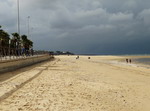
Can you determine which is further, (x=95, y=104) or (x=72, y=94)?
(x=72, y=94)

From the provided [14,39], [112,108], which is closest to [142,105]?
[112,108]

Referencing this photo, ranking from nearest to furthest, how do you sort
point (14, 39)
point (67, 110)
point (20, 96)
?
point (67, 110)
point (20, 96)
point (14, 39)

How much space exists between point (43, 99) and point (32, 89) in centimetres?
209

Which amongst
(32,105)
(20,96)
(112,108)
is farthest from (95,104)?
(20,96)

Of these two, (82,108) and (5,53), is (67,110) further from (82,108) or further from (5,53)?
(5,53)

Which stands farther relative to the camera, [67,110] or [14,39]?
[14,39]

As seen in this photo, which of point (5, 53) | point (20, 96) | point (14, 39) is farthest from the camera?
point (14, 39)

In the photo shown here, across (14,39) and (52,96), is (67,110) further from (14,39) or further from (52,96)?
(14,39)

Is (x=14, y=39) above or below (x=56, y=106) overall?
above

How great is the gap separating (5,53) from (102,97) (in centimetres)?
1521

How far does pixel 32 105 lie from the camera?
27.2 feet

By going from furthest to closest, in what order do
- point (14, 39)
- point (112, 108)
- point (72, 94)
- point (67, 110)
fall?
point (14, 39) < point (72, 94) < point (112, 108) < point (67, 110)

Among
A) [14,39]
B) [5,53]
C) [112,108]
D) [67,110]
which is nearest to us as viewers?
[67,110]

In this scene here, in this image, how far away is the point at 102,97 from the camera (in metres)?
10.6
